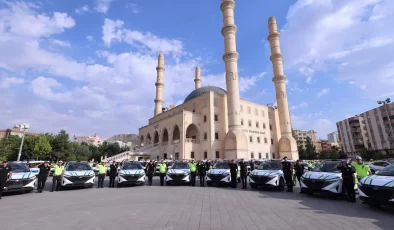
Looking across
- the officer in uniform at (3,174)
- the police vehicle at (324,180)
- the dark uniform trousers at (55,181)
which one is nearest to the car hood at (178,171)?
the dark uniform trousers at (55,181)

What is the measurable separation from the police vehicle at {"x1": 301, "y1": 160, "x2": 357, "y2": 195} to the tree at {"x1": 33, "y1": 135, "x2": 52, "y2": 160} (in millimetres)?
38725

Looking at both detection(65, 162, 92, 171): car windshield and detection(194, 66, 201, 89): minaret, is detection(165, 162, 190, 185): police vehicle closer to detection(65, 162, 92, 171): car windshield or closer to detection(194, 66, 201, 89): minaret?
detection(65, 162, 92, 171): car windshield

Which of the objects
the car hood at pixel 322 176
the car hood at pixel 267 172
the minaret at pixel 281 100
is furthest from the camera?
the minaret at pixel 281 100

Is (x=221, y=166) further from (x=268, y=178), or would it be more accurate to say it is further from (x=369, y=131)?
(x=369, y=131)

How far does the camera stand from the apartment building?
49.9 m

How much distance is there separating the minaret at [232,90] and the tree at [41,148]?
2869 cm

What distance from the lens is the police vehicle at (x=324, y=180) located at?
8.09m

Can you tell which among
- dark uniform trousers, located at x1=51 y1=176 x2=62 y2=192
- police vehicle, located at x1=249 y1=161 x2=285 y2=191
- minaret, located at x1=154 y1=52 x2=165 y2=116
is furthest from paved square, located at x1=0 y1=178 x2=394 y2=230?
minaret, located at x1=154 y1=52 x2=165 y2=116

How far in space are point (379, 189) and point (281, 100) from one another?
37.9m

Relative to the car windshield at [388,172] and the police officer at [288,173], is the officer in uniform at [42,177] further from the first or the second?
the car windshield at [388,172]

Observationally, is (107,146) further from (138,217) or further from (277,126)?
(138,217)

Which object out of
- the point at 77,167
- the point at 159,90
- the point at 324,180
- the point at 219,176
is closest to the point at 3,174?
the point at 77,167

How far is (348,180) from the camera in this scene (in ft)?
26.0

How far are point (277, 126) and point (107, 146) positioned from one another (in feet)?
149
